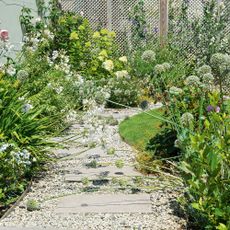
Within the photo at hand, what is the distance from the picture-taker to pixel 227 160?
3912mm

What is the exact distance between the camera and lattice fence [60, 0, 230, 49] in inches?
469

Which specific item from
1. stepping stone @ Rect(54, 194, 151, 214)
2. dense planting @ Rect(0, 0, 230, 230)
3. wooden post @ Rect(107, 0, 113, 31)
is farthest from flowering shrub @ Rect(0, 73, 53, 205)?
wooden post @ Rect(107, 0, 113, 31)

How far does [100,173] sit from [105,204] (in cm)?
74

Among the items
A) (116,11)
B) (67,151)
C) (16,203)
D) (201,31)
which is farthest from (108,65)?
(16,203)

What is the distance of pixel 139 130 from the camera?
7.06 metres

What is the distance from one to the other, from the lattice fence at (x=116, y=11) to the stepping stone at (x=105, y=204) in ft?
24.0

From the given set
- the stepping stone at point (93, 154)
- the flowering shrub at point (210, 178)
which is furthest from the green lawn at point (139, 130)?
the flowering shrub at point (210, 178)

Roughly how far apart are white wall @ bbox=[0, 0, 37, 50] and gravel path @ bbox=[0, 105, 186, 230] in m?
3.54

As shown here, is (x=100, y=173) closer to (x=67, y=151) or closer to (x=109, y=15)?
(x=67, y=151)

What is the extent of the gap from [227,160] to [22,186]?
1803mm

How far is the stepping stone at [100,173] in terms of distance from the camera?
5.23 m

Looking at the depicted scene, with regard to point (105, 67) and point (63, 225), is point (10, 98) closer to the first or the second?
point (63, 225)

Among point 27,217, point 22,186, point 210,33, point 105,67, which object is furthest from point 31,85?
point 210,33

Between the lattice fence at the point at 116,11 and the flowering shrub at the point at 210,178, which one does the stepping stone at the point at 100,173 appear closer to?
the flowering shrub at the point at 210,178
